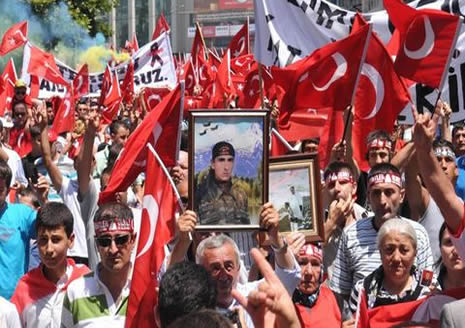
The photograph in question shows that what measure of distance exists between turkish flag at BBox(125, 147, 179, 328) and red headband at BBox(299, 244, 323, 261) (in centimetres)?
63

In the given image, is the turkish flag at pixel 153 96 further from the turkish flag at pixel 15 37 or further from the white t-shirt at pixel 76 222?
the white t-shirt at pixel 76 222

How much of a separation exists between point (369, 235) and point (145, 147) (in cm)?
129

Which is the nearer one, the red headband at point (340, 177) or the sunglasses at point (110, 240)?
the sunglasses at point (110, 240)

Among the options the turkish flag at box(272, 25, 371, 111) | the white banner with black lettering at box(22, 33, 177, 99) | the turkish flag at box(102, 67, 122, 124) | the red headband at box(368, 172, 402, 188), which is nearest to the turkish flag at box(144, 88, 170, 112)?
the white banner with black lettering at box(22, 33, 177, 99)

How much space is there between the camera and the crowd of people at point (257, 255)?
14.8 feet

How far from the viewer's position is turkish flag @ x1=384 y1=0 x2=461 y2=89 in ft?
23.9

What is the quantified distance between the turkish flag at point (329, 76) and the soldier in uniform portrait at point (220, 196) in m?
2.24

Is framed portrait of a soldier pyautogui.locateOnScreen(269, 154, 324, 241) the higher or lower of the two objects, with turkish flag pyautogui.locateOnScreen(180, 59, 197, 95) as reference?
lower

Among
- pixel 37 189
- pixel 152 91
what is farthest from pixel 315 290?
pixel 152 91

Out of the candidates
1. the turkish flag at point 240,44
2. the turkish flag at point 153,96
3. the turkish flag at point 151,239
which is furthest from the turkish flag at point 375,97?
the turkish flag at point 240,44

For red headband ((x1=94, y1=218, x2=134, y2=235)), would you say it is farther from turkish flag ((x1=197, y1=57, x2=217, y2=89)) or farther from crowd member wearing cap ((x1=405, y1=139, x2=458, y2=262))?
turkish flag ((x1=197, y1=57, x2=217, y2=89))

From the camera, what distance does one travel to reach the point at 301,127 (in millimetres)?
9203

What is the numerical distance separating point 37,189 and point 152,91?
29.8ft

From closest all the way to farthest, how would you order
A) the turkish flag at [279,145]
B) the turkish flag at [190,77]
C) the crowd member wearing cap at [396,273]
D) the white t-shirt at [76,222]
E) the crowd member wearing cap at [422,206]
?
the crowd member wearing cap at [396,273] → the crowd member wearing cap at [422,206] → the white t-shirt at [76,222] → the turkish flag at [279,145] → the turkish flag at [190,77]
